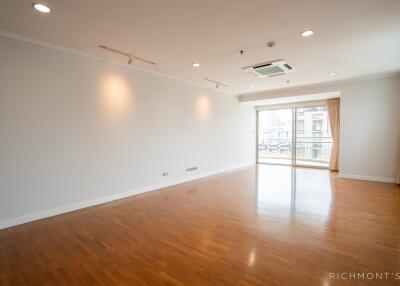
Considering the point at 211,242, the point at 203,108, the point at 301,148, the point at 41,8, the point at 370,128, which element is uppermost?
the point at 41,8

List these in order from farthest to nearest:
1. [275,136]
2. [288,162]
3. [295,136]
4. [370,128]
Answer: [275,136], [288,162], [295,136], [370,128]

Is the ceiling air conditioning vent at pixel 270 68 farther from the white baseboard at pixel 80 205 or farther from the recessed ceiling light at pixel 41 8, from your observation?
the recessed ceiling light at pixel 41 8

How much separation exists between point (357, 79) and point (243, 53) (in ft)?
12.7

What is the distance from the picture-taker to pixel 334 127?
6934 mm

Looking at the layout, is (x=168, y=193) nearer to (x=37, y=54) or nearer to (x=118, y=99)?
(x=118, y=99)

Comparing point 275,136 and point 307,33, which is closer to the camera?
point 307,33

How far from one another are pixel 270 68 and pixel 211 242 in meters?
3.51

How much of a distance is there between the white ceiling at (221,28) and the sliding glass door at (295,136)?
345cm

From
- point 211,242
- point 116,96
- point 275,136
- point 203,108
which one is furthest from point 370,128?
point 116,96

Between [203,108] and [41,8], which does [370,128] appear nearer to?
[203,108]

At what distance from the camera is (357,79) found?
543cm

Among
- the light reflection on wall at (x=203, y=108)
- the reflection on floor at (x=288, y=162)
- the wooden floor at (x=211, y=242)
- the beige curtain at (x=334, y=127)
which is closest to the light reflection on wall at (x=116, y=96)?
the wooden floor at (x=211, y=242)

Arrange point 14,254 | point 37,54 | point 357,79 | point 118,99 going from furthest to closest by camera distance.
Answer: point 357,79, point 118,99, point 37,54, point 14,254

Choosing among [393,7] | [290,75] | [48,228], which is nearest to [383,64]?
[290,75]
